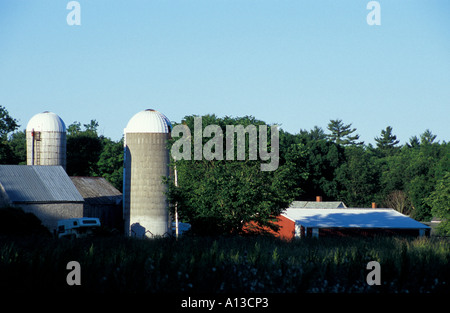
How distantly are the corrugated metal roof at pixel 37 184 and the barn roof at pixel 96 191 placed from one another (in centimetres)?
777

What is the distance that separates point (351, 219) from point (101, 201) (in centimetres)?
2271

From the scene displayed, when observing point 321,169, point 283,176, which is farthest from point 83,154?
point 283,176

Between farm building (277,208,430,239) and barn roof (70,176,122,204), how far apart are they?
1679 centimetres

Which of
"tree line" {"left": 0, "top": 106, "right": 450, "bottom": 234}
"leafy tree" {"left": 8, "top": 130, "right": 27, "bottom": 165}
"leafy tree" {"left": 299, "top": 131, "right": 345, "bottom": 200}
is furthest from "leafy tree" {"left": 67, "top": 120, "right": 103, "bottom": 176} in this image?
"leafy tree" {"left": 299, "top": 131, "right": 345, "bottom": 200}

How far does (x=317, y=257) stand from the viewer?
19.1 metres

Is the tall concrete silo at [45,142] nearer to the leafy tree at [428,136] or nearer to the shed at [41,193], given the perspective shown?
the shed at [41,193]

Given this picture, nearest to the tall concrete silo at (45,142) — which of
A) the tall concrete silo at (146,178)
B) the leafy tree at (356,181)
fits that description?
the tall concrete silo at (146,178)

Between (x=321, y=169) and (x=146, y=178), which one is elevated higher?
(x=321, y=169)

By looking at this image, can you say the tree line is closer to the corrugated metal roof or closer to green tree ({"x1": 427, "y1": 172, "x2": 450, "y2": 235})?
green tree ({"x1": 427, "y1": 172, "x2": 450, "y2": 235})

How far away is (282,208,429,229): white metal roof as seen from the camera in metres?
50.0

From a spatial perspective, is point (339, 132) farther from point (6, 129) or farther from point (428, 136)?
point (6, 129)

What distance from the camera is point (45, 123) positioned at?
2238 inches
